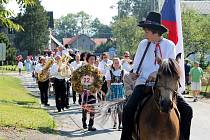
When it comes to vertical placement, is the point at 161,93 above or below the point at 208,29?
below

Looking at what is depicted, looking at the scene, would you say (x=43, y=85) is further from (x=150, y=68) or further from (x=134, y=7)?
(x=134, y=7)

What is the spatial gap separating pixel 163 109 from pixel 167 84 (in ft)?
1.19

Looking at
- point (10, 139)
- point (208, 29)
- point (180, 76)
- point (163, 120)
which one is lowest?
point (10, 139)

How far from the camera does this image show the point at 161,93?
707 cm

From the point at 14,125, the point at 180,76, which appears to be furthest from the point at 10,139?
the point at 180,76

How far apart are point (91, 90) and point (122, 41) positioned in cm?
6984

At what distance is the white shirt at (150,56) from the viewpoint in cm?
800

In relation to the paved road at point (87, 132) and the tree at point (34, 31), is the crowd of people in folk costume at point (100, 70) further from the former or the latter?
the tree at point (34, 31)

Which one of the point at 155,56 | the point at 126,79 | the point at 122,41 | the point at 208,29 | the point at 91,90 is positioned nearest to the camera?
the point at 155,56

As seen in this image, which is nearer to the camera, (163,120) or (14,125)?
(163,120)

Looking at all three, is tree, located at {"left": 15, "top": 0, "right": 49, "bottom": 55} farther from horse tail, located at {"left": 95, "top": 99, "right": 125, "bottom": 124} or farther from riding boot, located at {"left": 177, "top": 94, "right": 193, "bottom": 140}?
riding boot, located at {"left": 177, "top": 94, "right": 193, "bottom": 140}

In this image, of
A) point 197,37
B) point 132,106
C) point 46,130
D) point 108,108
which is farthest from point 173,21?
point 197,37

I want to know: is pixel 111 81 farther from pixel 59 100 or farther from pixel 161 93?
pixel 161 93

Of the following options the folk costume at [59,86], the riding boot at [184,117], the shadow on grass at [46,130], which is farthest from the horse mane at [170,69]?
the folk costume at [59,86]
